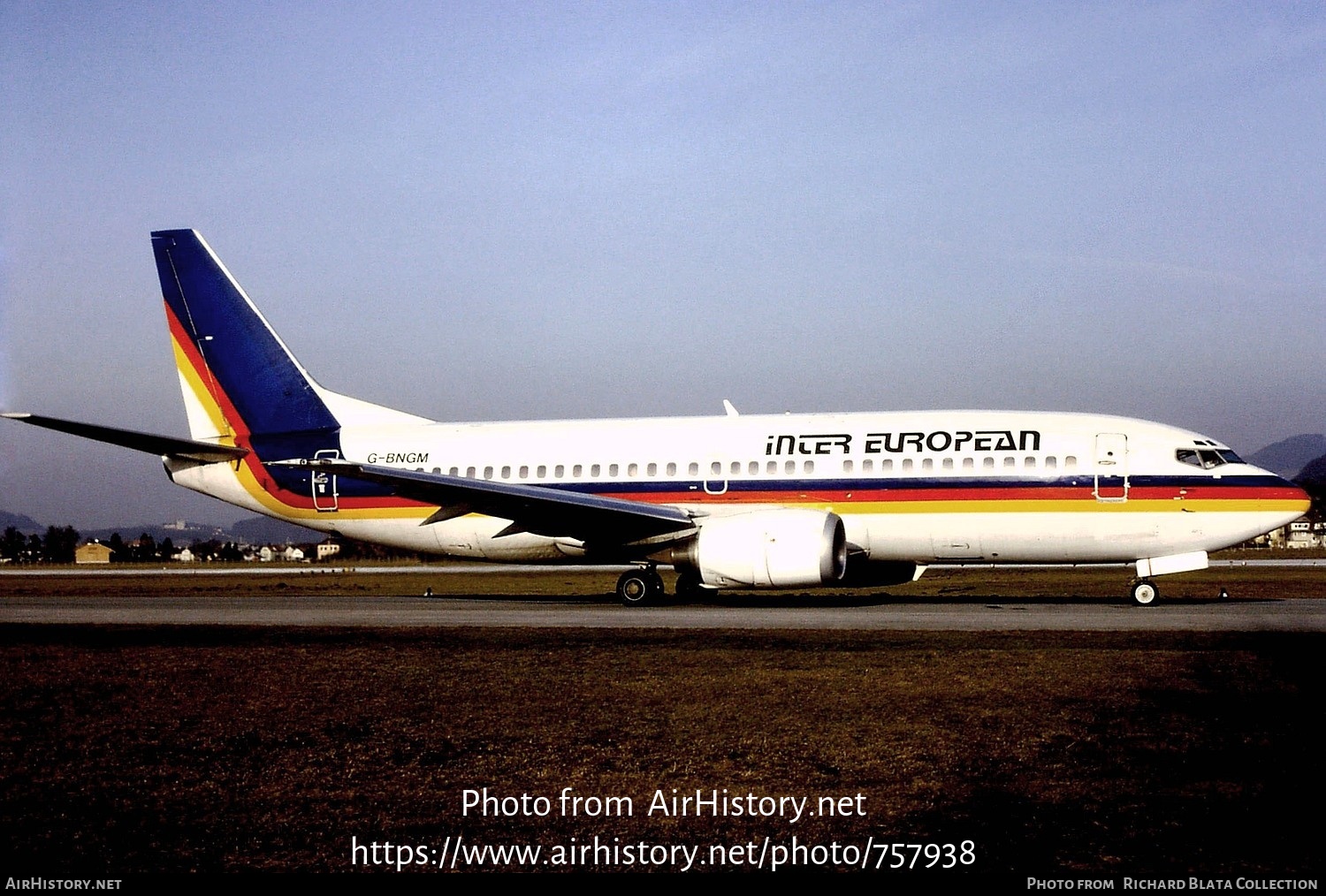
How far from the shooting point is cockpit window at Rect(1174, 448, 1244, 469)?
2297 cm

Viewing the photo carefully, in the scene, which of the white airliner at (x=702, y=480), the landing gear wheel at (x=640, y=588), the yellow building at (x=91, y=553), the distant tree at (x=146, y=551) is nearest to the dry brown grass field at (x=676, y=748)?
the white airliner at (x=702, y=480)

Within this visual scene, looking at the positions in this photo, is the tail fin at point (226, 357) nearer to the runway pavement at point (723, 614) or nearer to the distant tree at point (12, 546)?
the runway pavement at point (723, 614)

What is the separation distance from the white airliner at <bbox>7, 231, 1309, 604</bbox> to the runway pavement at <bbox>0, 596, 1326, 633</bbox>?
0.98 m

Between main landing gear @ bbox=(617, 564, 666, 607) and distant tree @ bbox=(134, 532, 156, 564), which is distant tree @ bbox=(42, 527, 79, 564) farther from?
main landing gear @ bbox=(617, 564, 666, 607)

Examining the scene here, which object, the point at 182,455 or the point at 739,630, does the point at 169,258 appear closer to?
the point at 182,455

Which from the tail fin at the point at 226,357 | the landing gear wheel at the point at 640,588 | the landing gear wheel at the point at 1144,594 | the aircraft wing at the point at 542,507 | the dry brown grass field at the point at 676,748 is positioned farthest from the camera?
the tail fin at the point at 226,357

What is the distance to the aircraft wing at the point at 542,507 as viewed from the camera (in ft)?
78.4

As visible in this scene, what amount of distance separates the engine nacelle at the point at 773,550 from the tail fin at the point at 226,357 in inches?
451

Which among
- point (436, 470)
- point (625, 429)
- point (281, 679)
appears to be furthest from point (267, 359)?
point (281, 679)

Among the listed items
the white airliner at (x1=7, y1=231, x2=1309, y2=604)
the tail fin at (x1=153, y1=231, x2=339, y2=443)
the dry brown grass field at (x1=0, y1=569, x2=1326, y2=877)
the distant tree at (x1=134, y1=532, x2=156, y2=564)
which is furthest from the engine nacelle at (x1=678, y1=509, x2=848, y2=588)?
the distant tree at (x1=134, y1=532, x2=156, y2=564)

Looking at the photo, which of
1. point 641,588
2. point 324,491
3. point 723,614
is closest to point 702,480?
point 641,588

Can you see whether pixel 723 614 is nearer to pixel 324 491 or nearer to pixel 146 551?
pixel 324 491

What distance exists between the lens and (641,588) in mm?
25438

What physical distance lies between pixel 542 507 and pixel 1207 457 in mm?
12952
